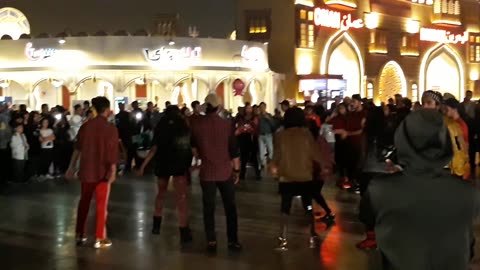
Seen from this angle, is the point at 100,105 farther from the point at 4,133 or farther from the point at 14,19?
the point at 14,19

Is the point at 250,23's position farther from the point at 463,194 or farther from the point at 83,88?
the point at 463,194

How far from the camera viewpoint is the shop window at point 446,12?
45.9 metres

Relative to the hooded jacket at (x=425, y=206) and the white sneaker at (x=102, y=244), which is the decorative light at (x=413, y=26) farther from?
the hooded jacket at (x=425, y=206)

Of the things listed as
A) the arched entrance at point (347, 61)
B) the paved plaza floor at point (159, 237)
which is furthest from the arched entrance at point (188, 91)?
the paved plaza floor at point (159, 237)

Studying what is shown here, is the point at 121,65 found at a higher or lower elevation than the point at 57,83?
higher

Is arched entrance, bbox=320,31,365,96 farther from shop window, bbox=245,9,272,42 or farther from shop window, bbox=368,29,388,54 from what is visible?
shop window, bbox=245,9,272,42

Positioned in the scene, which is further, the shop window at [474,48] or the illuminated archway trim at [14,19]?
the shop window at [474,48]

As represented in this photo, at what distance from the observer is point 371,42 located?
3956 centimetres

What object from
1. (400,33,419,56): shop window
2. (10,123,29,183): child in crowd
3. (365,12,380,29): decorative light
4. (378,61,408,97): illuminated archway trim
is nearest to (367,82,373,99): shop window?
(378,61,408,97): illuminated archway trim

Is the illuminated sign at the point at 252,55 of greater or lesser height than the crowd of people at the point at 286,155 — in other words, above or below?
above

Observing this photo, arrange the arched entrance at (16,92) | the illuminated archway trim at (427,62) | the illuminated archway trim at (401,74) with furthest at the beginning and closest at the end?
the illuminated archway trim at (427,62), the illuminated archway trim at (401,74), the arched entrance at (16,92)

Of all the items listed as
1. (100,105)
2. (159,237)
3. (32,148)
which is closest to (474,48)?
(32,148)

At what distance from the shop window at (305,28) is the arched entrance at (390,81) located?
7.14m

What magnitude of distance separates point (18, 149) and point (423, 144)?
13272 millimetres
